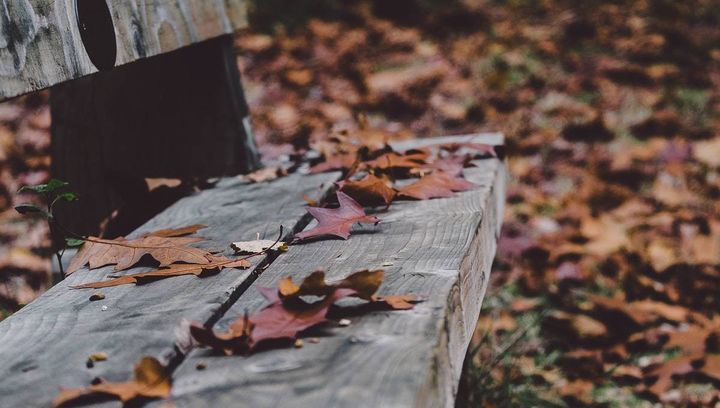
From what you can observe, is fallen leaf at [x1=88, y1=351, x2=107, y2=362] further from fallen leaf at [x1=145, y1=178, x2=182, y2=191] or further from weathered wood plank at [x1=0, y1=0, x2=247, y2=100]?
fallen leaf at [x1=145, y1=178, x2=182, y2=191]

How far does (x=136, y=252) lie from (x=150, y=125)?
96 centimetres

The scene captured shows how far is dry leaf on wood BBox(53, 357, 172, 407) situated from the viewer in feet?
2.50

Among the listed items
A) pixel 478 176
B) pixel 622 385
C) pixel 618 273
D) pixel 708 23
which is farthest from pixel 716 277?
pixel 708 23

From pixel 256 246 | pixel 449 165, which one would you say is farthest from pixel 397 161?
pixel 256 246

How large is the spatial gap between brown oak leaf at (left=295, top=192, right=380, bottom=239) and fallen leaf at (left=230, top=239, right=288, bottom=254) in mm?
39

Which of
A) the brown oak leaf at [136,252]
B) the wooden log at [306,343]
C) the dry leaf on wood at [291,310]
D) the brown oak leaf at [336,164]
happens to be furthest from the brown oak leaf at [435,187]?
the dry leaf on wood at [291,310]

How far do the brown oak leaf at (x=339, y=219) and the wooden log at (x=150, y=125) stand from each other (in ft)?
2.61

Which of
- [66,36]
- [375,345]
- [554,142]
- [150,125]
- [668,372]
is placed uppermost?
[66,36]

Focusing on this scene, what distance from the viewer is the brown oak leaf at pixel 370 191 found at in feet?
4.56

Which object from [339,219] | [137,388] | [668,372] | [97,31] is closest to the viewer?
[137,388]

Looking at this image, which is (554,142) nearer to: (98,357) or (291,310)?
(291,310)

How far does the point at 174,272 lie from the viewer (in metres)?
1.12

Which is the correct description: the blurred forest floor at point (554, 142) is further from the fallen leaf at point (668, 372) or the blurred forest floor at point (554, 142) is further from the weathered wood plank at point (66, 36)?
the weathered wood plank at point (66, 36)

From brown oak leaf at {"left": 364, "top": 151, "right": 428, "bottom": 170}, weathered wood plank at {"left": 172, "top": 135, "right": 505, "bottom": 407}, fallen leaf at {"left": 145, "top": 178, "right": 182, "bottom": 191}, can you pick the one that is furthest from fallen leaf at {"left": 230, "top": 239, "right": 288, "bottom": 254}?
fallen leaf at {"left": 145, "top": 178, "right": 182, "bottom": 191}
